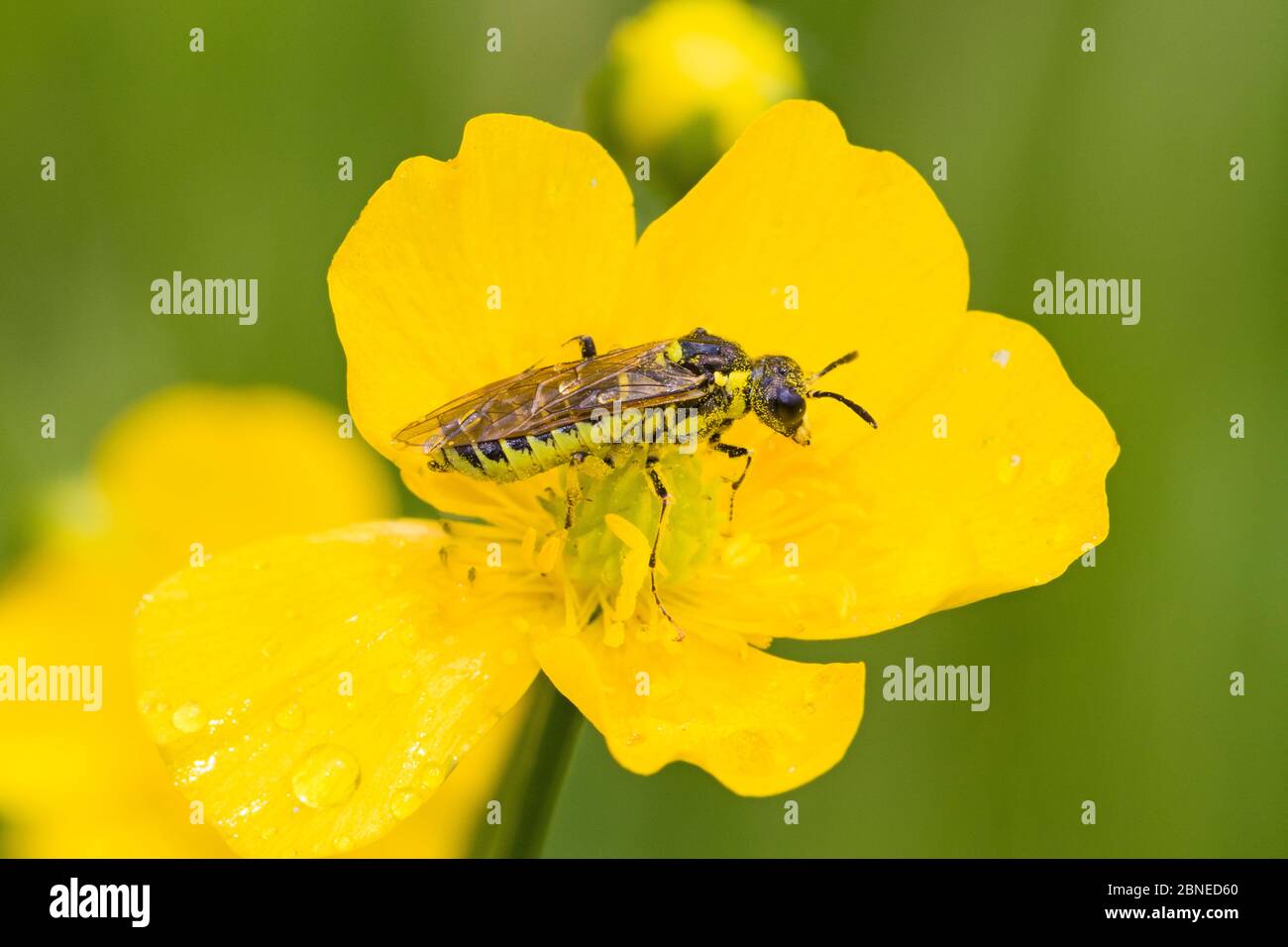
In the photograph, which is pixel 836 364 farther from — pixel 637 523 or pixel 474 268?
pixel 474 268

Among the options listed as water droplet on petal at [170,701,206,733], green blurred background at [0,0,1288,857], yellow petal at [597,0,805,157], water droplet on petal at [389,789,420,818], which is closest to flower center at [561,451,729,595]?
water droplet on petal at [389,789,420,818]

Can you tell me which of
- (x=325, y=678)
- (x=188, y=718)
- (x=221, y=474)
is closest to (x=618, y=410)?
(x=325, y=678)

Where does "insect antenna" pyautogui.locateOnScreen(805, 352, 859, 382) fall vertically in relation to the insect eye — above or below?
above

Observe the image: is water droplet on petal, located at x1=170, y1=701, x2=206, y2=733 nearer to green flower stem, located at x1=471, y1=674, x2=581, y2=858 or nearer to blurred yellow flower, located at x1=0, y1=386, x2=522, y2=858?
green flower stem, located at x1=471, y1=674, x2=581, y2=858

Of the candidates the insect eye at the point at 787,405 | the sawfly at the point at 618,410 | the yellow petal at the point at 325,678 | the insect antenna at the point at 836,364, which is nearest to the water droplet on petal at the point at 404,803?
the yellow petal at the point at 325,678

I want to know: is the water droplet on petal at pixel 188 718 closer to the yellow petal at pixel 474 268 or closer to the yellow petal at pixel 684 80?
the yellow petal at pixel 474 268

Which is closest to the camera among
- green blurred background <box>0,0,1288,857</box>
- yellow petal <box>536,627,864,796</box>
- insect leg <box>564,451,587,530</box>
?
yellow petal <box>536,627,864,796</box>
